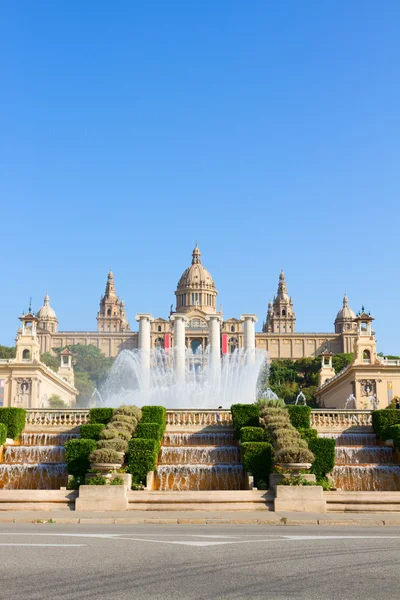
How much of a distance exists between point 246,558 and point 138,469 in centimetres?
1590

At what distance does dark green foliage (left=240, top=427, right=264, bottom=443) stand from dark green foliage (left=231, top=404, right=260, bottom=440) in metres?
3.10

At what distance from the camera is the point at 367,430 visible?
118 ft

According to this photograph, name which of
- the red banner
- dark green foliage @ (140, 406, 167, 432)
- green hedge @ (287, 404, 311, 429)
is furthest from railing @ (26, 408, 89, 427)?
the red banner

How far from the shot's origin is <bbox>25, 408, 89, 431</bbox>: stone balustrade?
119 feet

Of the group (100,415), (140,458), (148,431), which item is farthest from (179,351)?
(140,458)

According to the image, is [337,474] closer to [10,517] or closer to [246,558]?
[10,517]

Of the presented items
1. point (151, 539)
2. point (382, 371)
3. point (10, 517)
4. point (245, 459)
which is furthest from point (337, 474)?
point (382, 371)

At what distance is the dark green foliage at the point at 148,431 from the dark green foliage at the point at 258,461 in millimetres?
4862

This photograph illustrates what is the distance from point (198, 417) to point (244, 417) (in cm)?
342

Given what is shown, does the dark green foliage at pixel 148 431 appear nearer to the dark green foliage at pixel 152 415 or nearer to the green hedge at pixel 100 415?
the dark green foliage at pixel 152 415

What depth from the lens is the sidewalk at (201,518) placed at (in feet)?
64.5

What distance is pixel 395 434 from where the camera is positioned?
31.7 metres

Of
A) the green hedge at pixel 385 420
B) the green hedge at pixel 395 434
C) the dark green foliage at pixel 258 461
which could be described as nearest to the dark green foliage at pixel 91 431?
the dark green foliage at pixel 258 461

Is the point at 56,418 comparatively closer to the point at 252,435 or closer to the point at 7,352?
the point at 252,435
